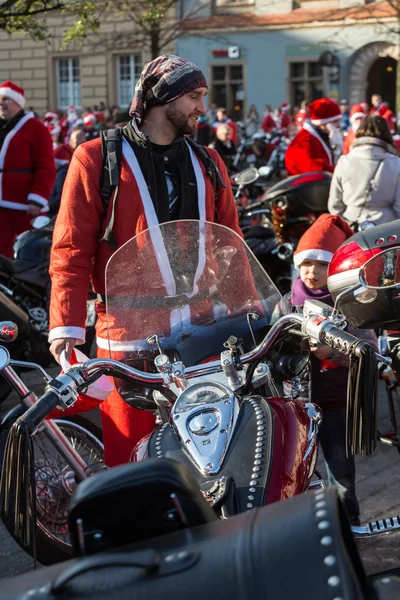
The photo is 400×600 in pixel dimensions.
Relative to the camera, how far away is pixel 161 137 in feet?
11.3

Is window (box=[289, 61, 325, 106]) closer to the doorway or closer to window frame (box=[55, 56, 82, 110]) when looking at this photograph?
the doorway

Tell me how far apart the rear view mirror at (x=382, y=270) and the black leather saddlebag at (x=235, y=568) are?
144 centimetres

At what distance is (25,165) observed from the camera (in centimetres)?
808

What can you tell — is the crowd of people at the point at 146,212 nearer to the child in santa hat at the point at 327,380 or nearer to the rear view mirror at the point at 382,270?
the child in santa hat at the point at 327,380

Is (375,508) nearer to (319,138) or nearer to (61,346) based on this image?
(61,346)

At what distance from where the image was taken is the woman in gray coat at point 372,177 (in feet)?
22.6

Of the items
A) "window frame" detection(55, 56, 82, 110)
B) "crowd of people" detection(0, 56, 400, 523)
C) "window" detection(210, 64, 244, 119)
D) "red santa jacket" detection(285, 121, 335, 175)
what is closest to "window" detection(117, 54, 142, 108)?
"window frame" detection(55, 56, 82, 110)

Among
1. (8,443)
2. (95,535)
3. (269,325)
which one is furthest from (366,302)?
(95,535)

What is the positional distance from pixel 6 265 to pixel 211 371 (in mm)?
4595

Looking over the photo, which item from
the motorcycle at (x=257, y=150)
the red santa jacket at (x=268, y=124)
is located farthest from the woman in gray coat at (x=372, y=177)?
the red santa jacket at (x=268, y=124)

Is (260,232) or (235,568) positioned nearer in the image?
(235,568)

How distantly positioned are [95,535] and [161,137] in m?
2.19

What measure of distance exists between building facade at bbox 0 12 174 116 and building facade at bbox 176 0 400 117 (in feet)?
8.28

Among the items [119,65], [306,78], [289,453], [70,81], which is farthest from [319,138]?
[70,81]
